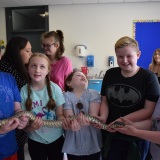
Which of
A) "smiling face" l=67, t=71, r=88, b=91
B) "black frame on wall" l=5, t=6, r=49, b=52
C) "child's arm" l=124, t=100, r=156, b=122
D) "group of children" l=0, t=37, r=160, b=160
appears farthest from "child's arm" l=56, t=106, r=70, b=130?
"black frame on wall" l=5, t=6, r=49, b=52

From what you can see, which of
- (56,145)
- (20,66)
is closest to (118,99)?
(56,145)

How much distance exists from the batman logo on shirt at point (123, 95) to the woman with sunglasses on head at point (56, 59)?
1.02 metres

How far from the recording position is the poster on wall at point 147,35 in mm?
6289

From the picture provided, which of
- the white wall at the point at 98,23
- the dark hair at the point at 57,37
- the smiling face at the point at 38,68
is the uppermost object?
the white wall at the point at 98,23

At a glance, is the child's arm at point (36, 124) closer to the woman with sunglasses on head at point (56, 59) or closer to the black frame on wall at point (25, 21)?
the woman with sunglasses on head at point (56, 59)

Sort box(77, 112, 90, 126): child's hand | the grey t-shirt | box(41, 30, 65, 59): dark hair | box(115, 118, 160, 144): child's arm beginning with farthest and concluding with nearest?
box(41, 30, 65, 59): dark hair, the grey t-shirt, box(77, 112, 90, 126): child's hand, box(115, 118, 160, 144): child's arm

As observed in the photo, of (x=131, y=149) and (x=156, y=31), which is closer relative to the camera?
(x=131, y=149)

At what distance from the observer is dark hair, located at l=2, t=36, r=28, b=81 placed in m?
1.95

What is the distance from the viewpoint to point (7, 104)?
166cm

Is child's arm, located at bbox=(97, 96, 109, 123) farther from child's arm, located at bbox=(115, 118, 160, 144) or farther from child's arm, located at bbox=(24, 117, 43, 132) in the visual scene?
child's arm, located at bbox=(24, 117, 43, 132)

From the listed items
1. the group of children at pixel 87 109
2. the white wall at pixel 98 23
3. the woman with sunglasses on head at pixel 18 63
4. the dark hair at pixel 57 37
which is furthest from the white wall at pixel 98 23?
the group of children at pixel 87 109

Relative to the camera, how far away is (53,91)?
185 cm

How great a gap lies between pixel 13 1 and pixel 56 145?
533cm

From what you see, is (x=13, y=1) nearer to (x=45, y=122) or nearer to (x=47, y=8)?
(x=47, y=8)
